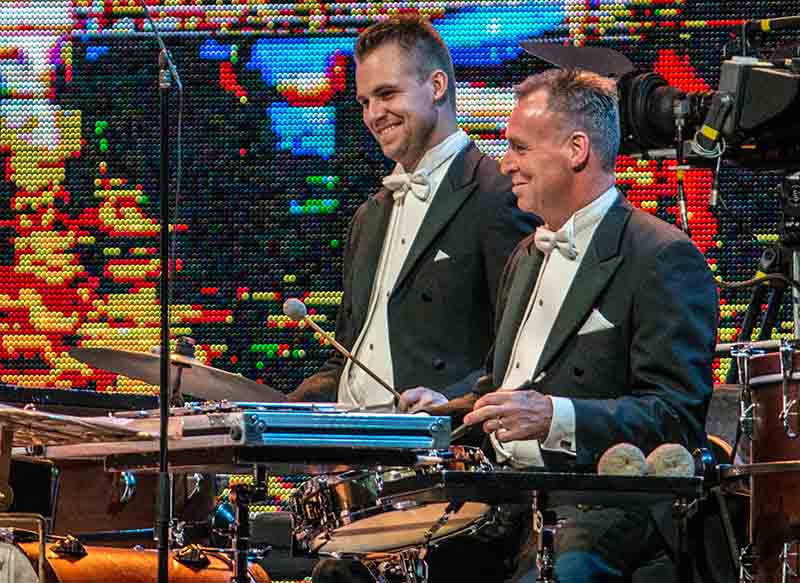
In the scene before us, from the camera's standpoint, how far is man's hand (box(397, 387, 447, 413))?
3342 millimetres

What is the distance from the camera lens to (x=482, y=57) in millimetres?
5762

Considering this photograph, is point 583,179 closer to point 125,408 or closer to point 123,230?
point 125,408

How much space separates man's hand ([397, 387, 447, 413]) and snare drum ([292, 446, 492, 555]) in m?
0.33

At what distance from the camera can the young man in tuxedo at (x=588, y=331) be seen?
9.97ft

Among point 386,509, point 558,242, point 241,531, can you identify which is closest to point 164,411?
point 386,509

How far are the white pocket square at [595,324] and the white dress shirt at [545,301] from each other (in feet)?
0.32

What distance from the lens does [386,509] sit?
9.17 ft

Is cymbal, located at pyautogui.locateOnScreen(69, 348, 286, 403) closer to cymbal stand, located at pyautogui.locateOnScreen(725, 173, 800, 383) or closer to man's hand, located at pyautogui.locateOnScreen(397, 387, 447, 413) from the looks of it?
man's hand, located at pyautogui.locateOnScreen(397, 387, 447, 413)

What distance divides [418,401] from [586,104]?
801 millimetres

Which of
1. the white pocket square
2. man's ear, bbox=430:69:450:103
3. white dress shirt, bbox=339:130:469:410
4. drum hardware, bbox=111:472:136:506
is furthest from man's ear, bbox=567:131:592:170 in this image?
drum hardware, bbox=111:472:136:506

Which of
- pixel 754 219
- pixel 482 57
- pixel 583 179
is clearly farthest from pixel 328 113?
pixel 583 179

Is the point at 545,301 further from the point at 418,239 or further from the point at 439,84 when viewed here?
the point at 439,84

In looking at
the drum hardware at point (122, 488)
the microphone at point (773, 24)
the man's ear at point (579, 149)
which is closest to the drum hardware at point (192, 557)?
the drum hardware at point (122, 488)

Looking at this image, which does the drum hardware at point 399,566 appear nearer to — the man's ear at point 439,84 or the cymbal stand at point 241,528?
the cymbal stand at point 241,528
